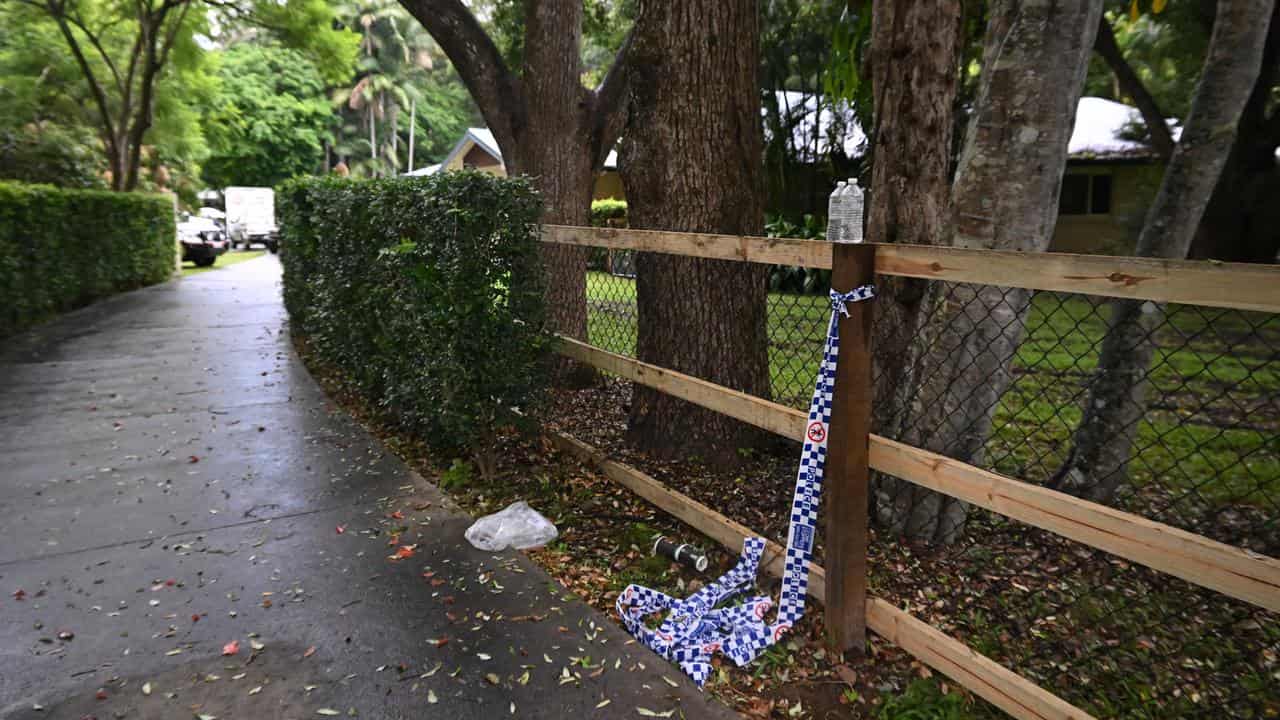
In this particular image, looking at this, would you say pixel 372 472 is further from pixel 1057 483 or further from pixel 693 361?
pixel 1057 483

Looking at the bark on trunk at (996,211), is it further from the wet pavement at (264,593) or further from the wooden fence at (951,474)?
the wet pavement at (264,593)

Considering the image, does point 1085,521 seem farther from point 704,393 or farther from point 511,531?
point 511,531

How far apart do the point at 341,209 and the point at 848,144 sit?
12870mm

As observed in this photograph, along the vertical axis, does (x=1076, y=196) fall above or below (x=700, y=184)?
above

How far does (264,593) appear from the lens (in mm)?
3873

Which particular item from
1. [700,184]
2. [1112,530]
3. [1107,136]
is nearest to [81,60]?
[700,184]

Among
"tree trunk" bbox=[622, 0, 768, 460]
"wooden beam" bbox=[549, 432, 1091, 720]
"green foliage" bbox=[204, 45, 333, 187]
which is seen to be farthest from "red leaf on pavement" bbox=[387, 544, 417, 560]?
"green foliage" bbox=[204, 45, 333, 187]

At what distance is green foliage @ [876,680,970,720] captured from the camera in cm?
288

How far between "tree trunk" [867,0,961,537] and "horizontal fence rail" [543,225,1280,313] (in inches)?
33.2

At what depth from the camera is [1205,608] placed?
356 centimetres

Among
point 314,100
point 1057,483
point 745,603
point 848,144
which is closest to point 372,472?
point 745,603

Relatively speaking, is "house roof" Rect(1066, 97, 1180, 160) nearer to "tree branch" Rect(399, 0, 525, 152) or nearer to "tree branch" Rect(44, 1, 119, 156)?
"tree branch" Rect(399, 0, 525, 152)

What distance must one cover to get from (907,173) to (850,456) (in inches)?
62.3

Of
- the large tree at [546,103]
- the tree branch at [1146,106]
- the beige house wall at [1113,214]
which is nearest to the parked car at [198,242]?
the large tree at [546,103]
